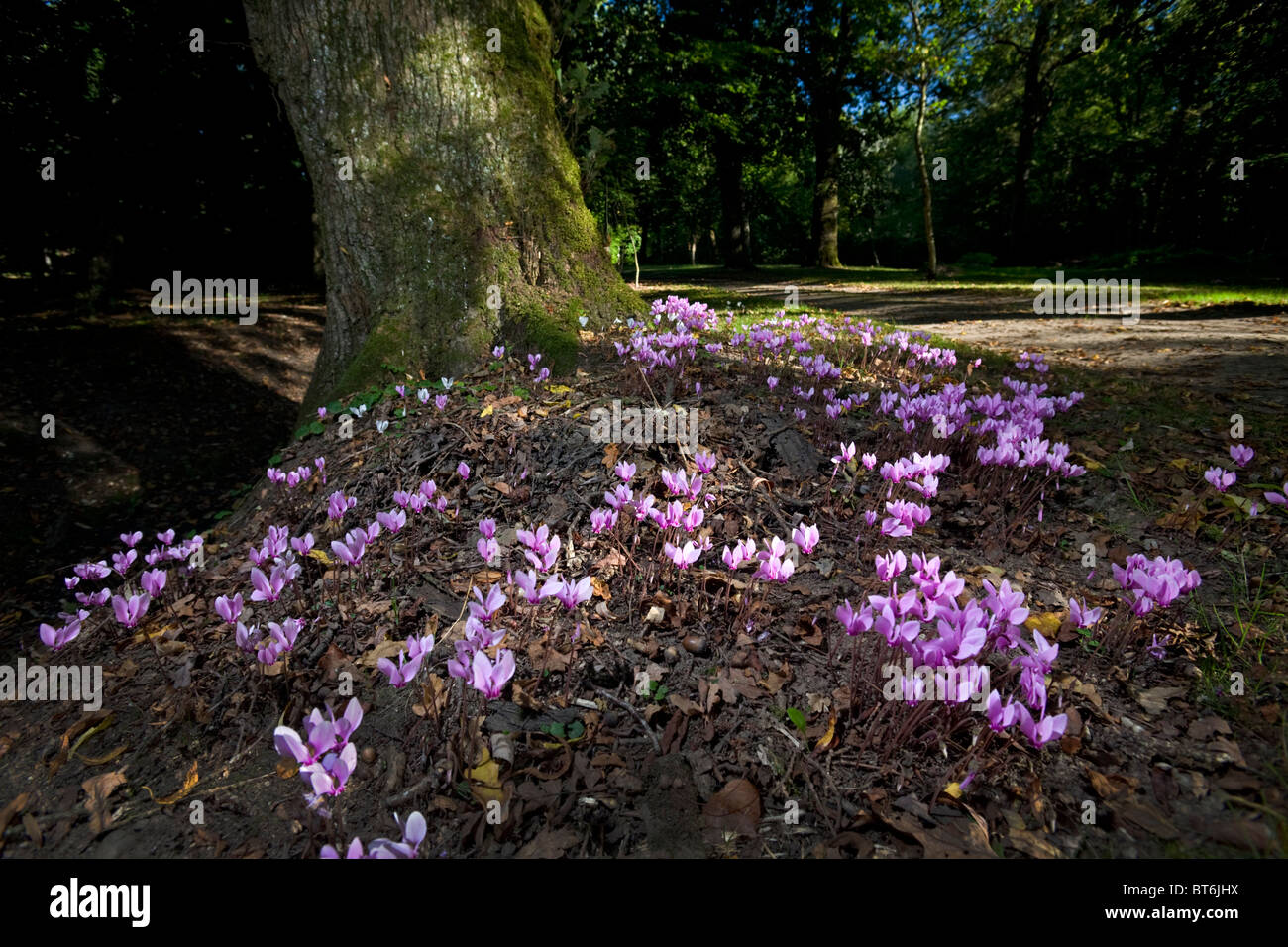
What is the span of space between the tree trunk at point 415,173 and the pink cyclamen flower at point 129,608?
2.65 metres

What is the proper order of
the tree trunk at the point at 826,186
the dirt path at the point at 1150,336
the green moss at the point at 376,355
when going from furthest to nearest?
the tree trunk at the point at 826,186
the dirt path at the point at 1150,336
the green moss at the point at 376,355

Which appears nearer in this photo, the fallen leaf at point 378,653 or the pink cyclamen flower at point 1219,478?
the fallen leaf at point 378,653

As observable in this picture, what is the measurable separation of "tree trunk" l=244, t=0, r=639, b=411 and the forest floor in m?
0.73

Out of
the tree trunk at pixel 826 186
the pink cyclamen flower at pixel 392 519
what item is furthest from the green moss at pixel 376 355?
the tree trunk at pixel 826 186

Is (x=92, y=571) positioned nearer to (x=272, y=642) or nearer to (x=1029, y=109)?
(x=272, y=642)

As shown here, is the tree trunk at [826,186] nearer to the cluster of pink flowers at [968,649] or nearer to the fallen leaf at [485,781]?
the cluster of pink flowers at [968,649]

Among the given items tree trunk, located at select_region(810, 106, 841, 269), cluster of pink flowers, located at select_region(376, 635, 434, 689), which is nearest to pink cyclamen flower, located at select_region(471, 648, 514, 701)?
cluster of pink flowers, located at select_region(376, 635, 434, 689)

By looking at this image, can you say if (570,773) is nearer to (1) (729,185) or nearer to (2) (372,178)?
(2) (372,178)

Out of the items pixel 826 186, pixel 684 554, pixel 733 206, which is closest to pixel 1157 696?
pixel 684 554

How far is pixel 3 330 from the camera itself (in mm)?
9797

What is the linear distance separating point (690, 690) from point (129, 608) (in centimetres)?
217

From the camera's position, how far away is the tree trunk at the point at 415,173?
4.73 metres

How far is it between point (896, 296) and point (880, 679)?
16145mm
